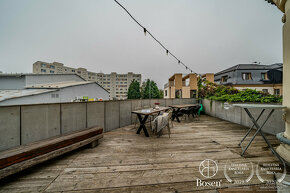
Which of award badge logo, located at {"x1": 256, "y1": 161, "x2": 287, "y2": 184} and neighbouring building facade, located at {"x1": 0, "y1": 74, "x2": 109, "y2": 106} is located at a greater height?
neighbouring building facade, located at {"x1": 0, "y1": 74, "x2": 109, "y2": 106}

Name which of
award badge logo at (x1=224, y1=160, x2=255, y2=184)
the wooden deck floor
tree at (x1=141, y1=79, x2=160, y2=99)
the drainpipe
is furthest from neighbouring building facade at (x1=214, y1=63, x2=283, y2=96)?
tree at (x1=141, y1=79, x2=160, y2=99)

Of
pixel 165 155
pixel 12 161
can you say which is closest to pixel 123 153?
pixel 165 155

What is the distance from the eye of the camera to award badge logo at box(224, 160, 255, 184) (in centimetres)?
145

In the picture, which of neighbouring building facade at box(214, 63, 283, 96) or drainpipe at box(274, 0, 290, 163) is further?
neighbouring building facade at box(214, 63, 283, 96)

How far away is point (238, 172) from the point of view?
5.25ft

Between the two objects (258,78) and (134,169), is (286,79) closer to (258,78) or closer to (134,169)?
(134,169)

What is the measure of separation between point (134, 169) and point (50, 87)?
16.4 meters

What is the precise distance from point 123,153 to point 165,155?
0.90 meters

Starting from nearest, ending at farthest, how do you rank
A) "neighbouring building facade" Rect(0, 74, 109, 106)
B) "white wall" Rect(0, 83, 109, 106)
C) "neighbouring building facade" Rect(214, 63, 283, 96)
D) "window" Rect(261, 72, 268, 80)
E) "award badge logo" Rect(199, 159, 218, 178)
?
"award badge logo" Rect(199, 159, 218, 178)
"white wall" Rect(0, 83, 109, 106)
"neighbouring building facade" Rect(214, 63, 283, 96)
"window" Rect(261, 72, 268, 80)
"neighbouring building facade" Rect(0, 74, 109, 106)

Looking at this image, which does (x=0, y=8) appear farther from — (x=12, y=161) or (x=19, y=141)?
(x=12, y=161)

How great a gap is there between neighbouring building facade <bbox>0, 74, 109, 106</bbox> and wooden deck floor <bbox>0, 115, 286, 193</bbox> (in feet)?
46.5

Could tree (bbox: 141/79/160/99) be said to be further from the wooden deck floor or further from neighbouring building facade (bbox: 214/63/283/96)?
the wooden deck floor

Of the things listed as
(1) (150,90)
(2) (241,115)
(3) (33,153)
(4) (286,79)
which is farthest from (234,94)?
(1) (150,90)

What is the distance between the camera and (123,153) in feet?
7.15
